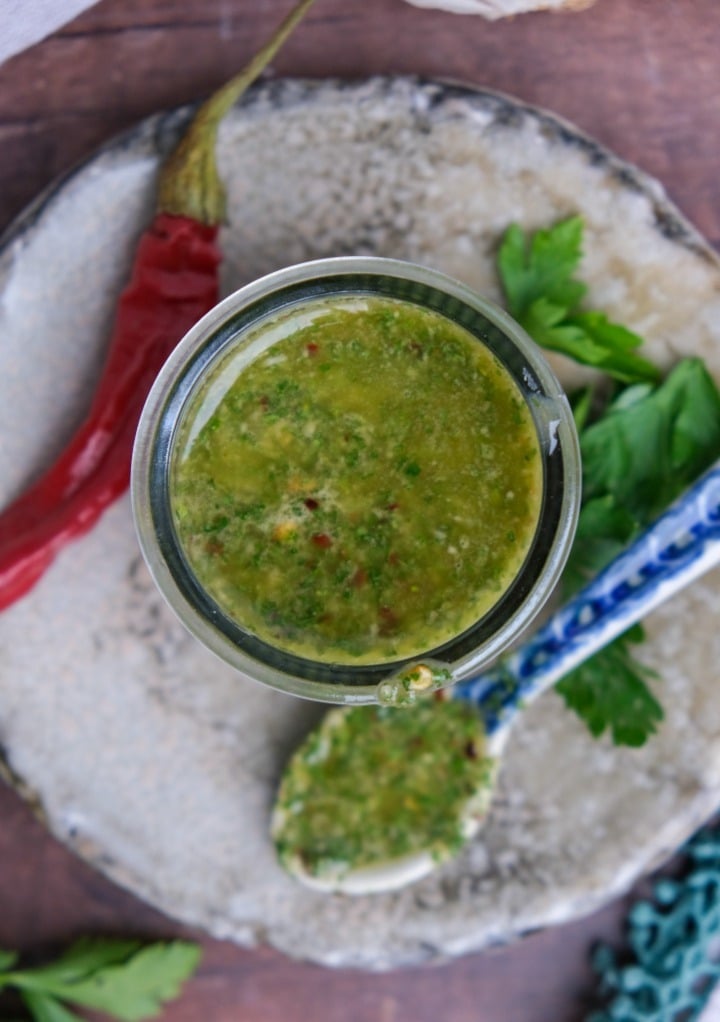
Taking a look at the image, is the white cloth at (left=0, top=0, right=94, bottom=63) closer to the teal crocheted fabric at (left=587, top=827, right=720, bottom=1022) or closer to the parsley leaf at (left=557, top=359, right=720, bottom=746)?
the parsley leaf at (left=557, top=359, right=720, bottom=746)

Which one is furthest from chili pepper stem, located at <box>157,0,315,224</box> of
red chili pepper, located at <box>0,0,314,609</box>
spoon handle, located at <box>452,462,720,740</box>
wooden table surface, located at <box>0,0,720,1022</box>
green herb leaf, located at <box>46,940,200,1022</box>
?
green herb leaf, located at <box>46,940,200,1022</box>

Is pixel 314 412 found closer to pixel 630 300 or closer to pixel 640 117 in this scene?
pixel 630 300

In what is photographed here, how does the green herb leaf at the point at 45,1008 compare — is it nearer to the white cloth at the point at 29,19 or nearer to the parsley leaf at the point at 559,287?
the parsley leaf at the point at 559,287

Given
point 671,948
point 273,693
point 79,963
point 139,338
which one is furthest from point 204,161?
point 671,948

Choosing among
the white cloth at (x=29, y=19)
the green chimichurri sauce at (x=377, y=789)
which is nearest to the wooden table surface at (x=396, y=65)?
the white cloth at (x=29, y=19)

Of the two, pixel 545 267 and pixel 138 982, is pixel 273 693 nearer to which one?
pixel 138 982

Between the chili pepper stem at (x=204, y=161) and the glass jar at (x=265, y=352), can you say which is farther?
the chili pepper stem at (x=204, y=161)
